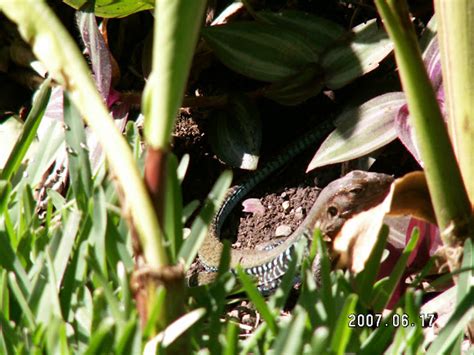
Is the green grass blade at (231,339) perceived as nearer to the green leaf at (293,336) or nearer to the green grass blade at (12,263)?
the green leaf at (293,336)

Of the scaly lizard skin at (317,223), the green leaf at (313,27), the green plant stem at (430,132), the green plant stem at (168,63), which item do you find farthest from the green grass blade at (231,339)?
the green leaf at (313,27)

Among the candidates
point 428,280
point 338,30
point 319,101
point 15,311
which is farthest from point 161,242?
point 319,101

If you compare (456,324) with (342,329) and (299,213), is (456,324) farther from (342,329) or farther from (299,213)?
(299,213)

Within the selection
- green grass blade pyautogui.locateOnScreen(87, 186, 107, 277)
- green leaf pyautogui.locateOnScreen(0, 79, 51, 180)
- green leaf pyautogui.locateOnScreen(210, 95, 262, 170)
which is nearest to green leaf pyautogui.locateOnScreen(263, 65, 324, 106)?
green leaf pyautogui.locateOnScreen(210, 95, 262, 170)

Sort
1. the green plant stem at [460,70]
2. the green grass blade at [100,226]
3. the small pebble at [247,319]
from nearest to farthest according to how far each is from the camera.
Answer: the green grass blade at [100,226] < the green plant stem at [460,70] < the small pebble at [247,319]

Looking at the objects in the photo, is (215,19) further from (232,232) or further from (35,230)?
(35,230)
